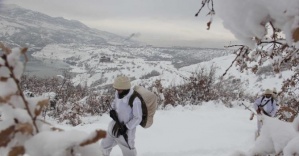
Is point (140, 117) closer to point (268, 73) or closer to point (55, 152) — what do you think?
point (55, 152)

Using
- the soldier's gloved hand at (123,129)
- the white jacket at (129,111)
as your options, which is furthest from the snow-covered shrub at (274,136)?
the soldier's gloved hand at (123,129)

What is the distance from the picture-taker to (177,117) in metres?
12.2

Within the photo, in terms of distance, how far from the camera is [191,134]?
32.4 ft

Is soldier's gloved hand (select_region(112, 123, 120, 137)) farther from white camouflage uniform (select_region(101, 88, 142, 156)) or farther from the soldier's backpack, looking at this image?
the soldier's backpack

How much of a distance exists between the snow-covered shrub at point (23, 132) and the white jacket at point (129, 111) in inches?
171

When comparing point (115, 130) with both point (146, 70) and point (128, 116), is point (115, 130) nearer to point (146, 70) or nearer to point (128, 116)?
point (128, 116)

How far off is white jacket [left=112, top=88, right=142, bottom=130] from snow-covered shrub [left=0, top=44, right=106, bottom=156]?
4353mm

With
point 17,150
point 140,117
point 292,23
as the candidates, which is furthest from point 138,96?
point 17,150

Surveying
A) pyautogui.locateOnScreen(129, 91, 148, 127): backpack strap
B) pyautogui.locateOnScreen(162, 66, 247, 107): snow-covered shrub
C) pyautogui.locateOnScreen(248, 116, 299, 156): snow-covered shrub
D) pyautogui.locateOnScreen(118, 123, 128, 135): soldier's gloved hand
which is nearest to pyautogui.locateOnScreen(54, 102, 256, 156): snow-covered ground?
pyautogui.locateOnScreen(118, 123, 128, 135): soldier's gloved hand

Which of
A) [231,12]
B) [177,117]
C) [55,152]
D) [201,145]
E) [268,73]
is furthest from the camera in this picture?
[268,73]

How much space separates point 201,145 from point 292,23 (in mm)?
7797

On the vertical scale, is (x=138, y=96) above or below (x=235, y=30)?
below

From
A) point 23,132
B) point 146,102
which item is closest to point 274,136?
point 23,132

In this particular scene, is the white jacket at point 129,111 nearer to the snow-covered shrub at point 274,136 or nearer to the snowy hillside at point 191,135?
the snowy hillside at point 191,135
